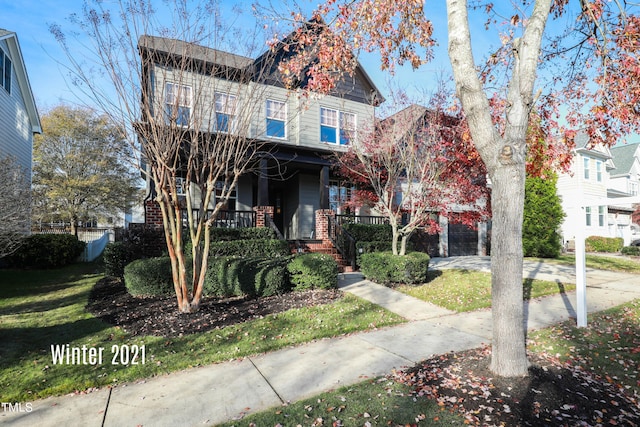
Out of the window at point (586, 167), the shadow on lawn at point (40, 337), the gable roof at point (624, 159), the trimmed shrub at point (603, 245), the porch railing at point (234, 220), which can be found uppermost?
the gable roof at point (624, 159)

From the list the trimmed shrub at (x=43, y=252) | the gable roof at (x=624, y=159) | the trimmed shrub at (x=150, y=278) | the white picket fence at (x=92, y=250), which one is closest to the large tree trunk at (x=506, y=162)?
the trimmed shrub at (x=150, y=278)

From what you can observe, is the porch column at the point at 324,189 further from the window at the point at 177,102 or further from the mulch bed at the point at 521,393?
the mulch bed at the point at 521,393

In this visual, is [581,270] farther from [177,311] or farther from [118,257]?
[118,257]

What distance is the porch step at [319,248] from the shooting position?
35.7ft

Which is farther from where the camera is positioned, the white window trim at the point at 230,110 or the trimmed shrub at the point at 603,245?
the trimmed shrub at the point at 603,245

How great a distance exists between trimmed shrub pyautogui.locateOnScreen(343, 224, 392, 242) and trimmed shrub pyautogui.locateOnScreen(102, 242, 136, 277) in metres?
6.26

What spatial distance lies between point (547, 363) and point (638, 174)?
33155 millimetres

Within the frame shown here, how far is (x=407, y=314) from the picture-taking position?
5.92 meters

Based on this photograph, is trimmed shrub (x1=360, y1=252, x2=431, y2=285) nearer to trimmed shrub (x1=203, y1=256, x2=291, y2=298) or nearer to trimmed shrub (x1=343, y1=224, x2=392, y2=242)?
trimmed shrub (x1=203, y1=256, x2=291, y2=298)

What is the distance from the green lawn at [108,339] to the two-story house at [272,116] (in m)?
3.32

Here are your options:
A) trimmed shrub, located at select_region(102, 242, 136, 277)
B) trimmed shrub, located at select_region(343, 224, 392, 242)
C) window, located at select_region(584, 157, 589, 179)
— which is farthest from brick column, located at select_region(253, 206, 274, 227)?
window, located at select_region(584, 157, 589, 179)

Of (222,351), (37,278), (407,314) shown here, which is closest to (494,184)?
(407,314)

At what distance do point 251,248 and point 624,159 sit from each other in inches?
1269

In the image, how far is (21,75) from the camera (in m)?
14.7
